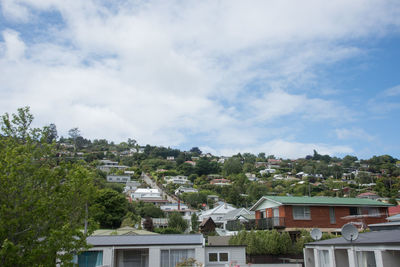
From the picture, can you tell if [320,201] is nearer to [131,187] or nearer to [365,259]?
[365,259]

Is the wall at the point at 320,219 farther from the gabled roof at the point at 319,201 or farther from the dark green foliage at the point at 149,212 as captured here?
the dark green foliage at the point at 149,212

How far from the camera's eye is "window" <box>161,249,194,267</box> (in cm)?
2097

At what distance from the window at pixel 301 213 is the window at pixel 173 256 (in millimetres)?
13230

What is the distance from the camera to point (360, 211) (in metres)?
33.0

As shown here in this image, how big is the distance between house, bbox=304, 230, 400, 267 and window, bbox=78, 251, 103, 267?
40.4ft

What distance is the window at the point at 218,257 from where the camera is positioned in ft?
71.4

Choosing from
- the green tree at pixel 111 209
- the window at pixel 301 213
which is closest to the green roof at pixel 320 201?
the window at pixel 301 213

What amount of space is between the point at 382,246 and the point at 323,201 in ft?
62.0

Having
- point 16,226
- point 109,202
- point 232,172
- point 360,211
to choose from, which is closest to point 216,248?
point 16,226

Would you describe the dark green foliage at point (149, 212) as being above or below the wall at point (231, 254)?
above

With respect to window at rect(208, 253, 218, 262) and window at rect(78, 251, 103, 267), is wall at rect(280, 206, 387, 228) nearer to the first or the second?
window at rect(208, 253, 218, 262)

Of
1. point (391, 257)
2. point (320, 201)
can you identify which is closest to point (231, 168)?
point (320, 201)

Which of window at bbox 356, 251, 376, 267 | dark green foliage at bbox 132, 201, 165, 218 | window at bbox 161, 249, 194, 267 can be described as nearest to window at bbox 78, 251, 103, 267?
window at bbox 161, 249, 194, 267

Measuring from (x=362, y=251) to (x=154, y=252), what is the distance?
1137 centimetres
